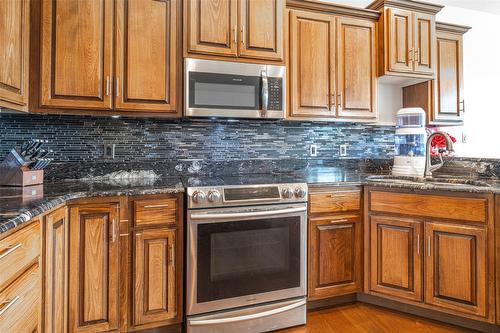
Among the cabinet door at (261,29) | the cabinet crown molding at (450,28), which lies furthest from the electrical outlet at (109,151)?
the cabinet crown molding at (450,28)

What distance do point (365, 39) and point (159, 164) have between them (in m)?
1.98

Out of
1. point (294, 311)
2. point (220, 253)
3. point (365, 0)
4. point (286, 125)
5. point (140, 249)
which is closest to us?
point (140, 249)

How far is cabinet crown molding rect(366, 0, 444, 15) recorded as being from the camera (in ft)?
8.36

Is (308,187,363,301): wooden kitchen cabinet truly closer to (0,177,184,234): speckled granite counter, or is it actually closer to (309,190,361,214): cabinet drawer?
(309,190,361,214): cabinet drawer

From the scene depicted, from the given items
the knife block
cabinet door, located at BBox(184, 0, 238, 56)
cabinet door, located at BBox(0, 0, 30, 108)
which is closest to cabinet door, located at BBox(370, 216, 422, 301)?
cabinet door, located at BBox(184, 0, 238, 56)

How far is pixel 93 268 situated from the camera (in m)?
1.66

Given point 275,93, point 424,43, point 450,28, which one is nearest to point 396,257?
point 275,93

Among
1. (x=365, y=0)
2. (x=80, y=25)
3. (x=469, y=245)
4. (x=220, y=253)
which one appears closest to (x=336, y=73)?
(x=365, y=0)

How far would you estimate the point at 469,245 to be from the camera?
184 centimetres

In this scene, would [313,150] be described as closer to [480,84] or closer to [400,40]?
[400,40]

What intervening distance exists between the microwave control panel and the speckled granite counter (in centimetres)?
91

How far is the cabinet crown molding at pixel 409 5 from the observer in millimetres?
2547

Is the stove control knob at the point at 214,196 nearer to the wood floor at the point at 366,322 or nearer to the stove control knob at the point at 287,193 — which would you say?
the stove control knob at the point at 287,193

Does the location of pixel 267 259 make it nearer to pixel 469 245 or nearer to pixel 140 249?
pixel 140 249
